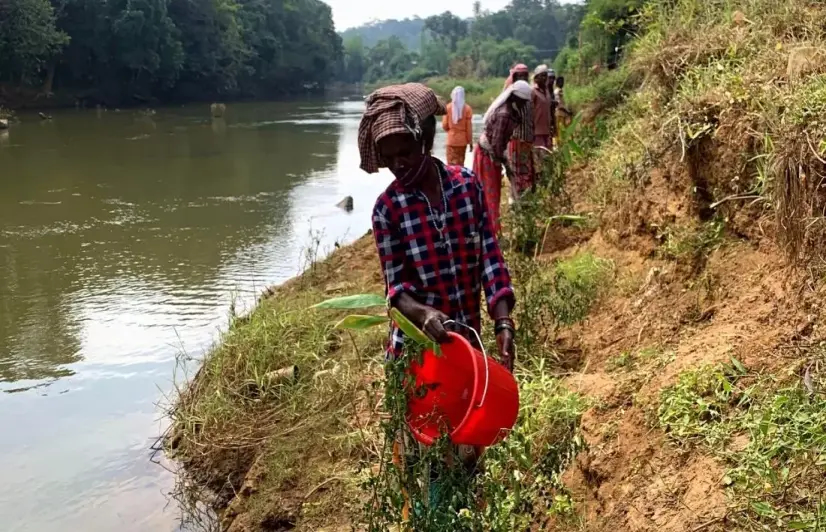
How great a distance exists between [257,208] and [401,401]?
9451 millimetres

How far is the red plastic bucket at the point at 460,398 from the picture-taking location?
1773 mm

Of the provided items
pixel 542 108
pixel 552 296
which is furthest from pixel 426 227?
pixel 542 108

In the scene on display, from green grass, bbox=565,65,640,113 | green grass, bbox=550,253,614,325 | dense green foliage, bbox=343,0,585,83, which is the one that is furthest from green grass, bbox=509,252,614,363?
dense green foliage, bbox=343,0,585,83

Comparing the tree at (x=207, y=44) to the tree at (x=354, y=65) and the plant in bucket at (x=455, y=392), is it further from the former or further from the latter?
the tree at (x=354, y=65)

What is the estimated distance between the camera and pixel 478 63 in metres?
61.2

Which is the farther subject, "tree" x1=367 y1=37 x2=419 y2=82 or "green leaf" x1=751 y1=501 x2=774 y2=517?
"tree" x1=367 y1=37 x2=419 y2=82

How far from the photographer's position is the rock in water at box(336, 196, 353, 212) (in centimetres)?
1089

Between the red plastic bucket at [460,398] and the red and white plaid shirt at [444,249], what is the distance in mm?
246

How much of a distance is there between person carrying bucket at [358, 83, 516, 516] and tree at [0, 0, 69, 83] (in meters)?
32.5

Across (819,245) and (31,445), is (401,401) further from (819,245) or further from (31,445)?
(31,445)

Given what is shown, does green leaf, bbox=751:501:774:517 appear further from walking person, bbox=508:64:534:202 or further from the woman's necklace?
walking person, bbox=508:64:534:202

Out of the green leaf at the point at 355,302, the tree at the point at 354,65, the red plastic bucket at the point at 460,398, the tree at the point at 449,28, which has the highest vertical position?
the tree at the point at 449,28

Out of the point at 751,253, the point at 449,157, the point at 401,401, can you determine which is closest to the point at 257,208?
the point at 449,157

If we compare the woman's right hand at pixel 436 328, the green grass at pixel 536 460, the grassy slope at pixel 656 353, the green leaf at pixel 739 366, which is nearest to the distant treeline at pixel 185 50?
the grassy slope at pixel 656 353
